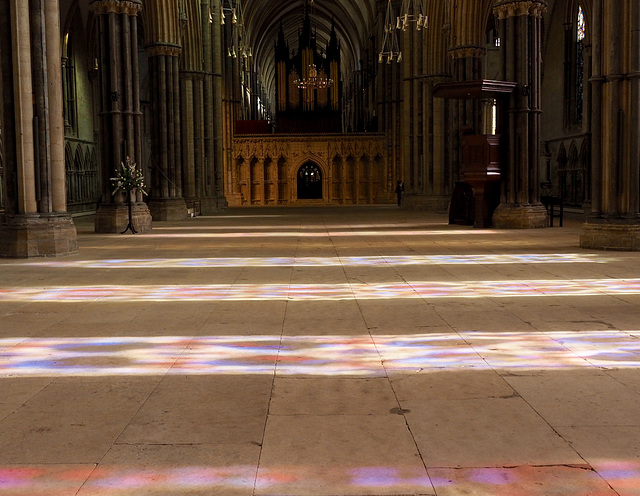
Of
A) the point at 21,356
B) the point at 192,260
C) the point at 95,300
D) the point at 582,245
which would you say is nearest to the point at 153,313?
the point at 95,300

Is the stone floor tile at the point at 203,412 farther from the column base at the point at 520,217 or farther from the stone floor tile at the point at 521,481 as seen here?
the column base at the point at 520,217

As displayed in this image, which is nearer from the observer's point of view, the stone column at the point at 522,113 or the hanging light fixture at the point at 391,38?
the stone column at the point at 522,113

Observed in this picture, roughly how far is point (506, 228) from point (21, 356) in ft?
54.8

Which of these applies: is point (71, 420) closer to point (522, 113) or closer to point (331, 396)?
point (331, 396)

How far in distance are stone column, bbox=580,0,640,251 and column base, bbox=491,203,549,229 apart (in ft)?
19.3

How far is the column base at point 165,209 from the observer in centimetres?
2628

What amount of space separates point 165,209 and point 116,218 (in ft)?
21.7

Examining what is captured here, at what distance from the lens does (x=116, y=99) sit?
20.0 meters

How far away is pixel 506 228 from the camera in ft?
67.2

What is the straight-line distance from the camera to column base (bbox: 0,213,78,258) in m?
13.5

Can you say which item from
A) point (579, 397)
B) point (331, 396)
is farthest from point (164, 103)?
point (579, 397)

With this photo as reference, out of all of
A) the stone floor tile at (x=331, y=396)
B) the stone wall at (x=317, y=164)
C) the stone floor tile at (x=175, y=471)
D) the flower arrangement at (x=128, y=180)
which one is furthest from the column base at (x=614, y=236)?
the stone wall at (x=317, y=164)

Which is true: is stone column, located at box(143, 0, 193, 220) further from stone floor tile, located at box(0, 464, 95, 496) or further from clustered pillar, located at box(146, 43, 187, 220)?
stone floor tile, located at box(0, 464, 95, 496)

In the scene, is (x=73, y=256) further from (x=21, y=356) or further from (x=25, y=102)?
(x=21, y=356)
